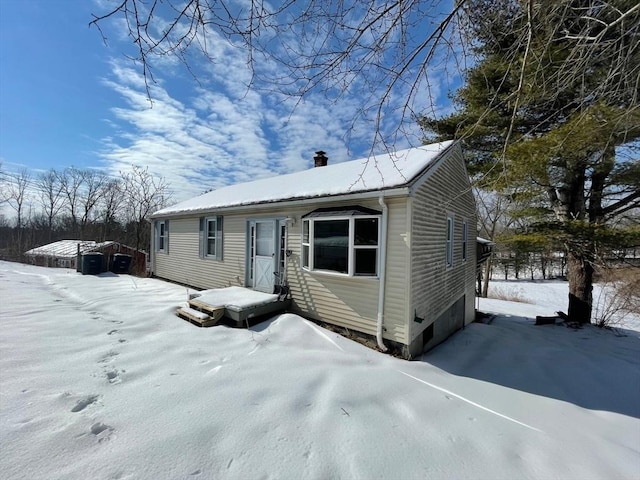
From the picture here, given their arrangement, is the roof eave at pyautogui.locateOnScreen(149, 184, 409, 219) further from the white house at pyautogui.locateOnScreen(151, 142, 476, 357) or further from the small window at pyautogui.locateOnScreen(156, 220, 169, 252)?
the small window at pyautogui.locateOnScreen(156, 220, 169, 252)

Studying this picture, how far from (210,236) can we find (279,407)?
25.3ft

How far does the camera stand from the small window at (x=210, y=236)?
9352 mm

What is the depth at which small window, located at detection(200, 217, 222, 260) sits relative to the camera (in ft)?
30.7

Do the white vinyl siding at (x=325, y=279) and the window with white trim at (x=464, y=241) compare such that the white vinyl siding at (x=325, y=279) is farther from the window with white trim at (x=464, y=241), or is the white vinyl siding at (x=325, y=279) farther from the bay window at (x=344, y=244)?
the window with white trim at (x=464, y=241)

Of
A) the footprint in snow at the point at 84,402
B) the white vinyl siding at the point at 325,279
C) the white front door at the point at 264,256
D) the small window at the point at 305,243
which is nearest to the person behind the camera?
the footprint in snow at the point at 84,402

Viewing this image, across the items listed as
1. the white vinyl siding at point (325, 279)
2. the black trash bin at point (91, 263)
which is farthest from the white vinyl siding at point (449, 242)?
the black trash bin at point (91, 263)

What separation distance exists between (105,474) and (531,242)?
35.1 feet

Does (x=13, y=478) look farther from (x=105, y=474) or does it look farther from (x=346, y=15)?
(x=346, y=15)

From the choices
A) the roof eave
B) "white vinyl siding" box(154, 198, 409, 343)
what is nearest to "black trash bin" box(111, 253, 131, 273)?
"white vinyl siding" box(154, 198, 409, 343)

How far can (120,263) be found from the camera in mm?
13789

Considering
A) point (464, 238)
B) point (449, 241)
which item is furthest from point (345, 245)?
point (464, 238)

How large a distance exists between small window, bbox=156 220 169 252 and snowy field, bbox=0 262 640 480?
6.11m

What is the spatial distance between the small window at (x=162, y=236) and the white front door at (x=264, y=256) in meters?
5.96

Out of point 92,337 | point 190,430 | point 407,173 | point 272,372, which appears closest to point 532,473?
point 272,372
